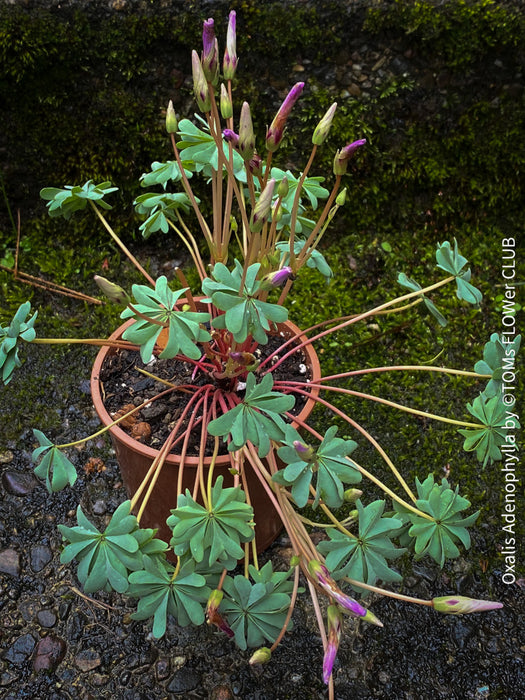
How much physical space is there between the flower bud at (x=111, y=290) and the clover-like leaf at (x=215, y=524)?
0.94 ft

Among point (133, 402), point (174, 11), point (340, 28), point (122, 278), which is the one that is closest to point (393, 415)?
point (133, 402)

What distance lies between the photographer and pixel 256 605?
36.5 inches

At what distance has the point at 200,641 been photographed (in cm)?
124

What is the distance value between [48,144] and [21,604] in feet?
4.07

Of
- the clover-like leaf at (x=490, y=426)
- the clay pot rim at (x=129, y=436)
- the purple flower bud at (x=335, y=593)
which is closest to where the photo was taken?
the purple flower bud at (x=335, y=593)

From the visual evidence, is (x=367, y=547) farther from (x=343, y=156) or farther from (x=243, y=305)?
(x=343, y=156)

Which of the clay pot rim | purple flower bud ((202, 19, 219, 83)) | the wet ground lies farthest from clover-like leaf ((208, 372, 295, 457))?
the wet ground

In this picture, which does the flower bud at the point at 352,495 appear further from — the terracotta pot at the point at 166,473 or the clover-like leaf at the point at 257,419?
the terracotta pot at the point at 166,473

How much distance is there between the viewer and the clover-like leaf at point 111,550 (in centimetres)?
85

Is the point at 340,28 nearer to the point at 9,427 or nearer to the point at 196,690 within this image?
the point at 9,427

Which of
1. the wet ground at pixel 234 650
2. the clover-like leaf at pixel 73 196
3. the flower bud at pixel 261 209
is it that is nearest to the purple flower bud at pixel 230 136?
the flower bud at pixel 261 209

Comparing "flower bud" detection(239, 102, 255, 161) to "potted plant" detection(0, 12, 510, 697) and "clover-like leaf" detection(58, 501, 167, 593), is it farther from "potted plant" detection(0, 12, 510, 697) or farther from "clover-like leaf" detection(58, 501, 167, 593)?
"clover-like leaf" detection(58, 501, 167, 593)

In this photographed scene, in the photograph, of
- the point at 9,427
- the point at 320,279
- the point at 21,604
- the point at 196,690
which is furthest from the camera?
the point at 320,279

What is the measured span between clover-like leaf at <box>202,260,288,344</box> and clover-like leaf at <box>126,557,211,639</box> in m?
0.35
